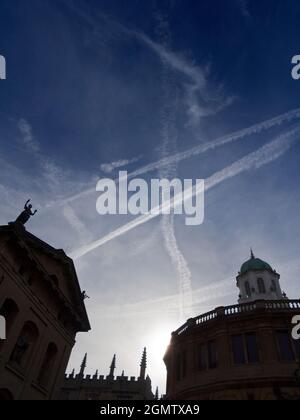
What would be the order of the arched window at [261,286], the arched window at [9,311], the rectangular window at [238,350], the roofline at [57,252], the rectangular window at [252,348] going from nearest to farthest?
the roofline at [57,252] → the arched window at [9,311] → the rectangular window at [252,348] → the rectangular window at [238,350] → the arched window at [261,286]

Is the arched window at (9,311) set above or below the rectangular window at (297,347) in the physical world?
below

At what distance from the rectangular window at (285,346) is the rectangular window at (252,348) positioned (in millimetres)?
1672

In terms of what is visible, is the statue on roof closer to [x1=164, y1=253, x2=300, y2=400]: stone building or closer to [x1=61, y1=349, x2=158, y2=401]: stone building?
[x1=164, y1=253, x2=300, y2=400]: stone building

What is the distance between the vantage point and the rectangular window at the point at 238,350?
22.7m

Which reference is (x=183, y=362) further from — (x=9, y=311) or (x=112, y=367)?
(x=112, y=367)

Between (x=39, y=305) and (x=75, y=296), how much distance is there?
472 cm

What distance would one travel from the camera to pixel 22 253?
1934 centimetres

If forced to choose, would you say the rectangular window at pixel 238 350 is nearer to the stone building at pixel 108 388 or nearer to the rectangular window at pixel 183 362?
the rectangular window at pixel 183 362

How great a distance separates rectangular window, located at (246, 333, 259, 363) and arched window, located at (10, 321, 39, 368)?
15278mm

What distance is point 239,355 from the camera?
75.5 ft

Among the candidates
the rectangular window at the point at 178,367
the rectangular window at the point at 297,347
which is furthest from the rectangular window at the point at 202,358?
the rectangular window at the point at 297,347

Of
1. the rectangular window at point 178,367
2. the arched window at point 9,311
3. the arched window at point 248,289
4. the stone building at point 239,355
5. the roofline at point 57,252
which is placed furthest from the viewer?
the arched window at point 248,289
